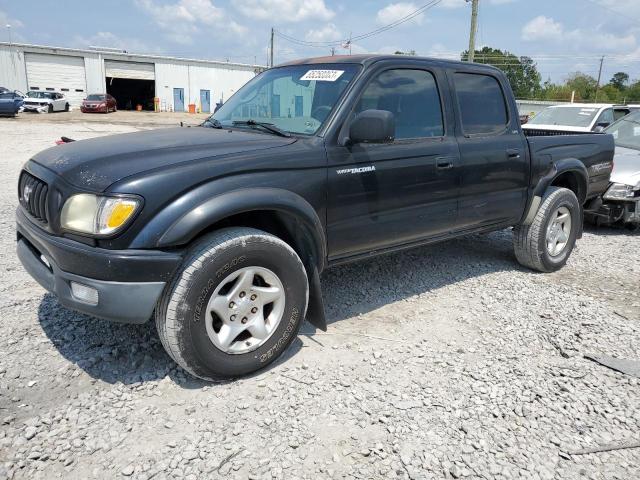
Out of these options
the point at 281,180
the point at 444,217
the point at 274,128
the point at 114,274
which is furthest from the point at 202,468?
the point at 444,217

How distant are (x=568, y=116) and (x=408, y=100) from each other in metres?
8.30

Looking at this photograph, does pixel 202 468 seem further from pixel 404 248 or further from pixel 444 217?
pixel 444 217

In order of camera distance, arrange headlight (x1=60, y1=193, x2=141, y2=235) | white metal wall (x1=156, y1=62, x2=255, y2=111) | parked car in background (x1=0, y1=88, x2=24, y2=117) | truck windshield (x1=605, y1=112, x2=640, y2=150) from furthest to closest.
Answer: white metal wall (x1=156, y1=62, x2=255, y2=111) < parked car in background (x1=0, y1=88, x2=24, y2=117) < truck windshield (x1=605, y1=112, x2=640, y2=150) < headlight (x1=60, y1=193, x2=141, y2=235)

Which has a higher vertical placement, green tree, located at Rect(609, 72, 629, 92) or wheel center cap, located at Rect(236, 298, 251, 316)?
green tree, located at Rect(609, 72, 629, 92)

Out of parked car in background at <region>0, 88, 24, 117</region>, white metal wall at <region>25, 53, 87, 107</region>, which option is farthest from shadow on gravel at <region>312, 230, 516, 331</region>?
white metal wall at <region>25, 53, 87, 107</region>

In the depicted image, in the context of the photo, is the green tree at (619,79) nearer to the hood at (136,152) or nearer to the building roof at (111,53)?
the building roof at (111,53)

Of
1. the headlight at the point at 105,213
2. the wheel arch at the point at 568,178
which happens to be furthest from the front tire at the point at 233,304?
the wheel arch at the point at 568,178

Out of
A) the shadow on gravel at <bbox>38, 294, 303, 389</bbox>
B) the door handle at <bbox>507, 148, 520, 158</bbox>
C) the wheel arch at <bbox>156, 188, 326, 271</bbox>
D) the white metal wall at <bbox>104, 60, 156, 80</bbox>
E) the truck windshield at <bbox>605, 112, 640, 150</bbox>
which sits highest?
the white metal wall at <bbox>104, 60, 156, 80</bbox>

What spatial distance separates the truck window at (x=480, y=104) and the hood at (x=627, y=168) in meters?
3.00

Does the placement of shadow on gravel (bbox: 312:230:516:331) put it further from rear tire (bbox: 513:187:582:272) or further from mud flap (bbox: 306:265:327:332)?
mud flap (bbox: 306:265:327:332)

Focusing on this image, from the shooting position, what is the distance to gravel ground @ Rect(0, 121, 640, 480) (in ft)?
7.83

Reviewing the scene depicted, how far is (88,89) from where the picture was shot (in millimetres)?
44969

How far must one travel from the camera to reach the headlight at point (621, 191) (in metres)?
6.58

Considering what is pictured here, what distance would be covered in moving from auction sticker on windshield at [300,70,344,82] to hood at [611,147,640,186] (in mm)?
4814
